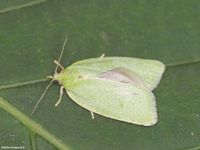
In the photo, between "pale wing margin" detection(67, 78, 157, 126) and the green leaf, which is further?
"pale wing margin" detection(67, 78, 157, 126)

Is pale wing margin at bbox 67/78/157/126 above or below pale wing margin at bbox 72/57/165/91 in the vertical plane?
below

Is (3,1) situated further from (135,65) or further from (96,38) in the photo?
(135,65)

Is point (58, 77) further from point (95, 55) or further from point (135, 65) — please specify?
point (135, 65)

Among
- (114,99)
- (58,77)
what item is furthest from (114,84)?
(58,77)

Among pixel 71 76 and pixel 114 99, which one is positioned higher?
pixel 71 76

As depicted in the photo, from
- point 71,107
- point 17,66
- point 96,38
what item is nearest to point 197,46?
point 96,38

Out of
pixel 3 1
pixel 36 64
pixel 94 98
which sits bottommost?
pixel 94 98
